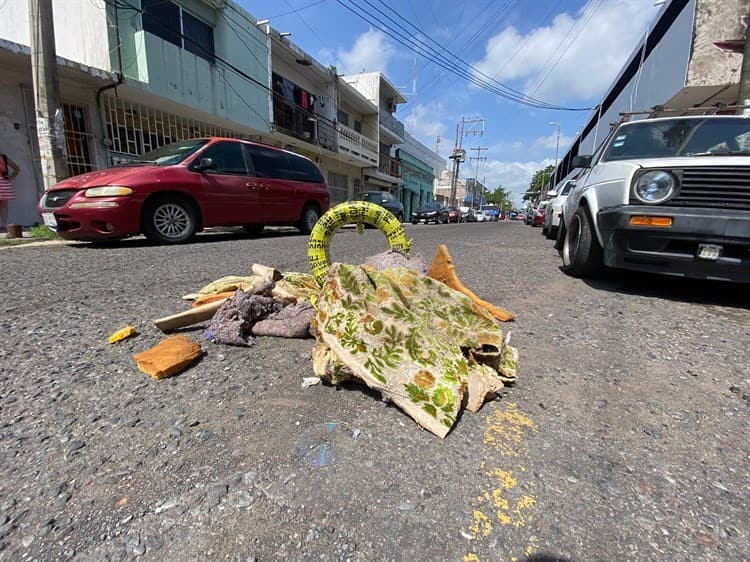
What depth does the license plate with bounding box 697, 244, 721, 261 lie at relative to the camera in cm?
276

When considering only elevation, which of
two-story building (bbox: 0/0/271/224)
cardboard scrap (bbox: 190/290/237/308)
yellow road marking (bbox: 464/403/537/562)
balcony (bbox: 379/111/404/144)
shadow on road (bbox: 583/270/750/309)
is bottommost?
yellow road marking (bbox: 464/403/537/562)

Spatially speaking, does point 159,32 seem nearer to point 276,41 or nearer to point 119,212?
point 276,41

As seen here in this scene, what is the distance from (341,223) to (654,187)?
8.44 ft

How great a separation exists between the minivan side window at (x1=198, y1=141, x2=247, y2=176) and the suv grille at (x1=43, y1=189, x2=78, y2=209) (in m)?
1.82

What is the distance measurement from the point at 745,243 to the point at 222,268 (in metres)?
4.50

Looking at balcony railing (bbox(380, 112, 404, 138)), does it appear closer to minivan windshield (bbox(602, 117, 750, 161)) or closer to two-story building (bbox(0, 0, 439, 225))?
two-story building (bbox(0, 0, 439, 225))

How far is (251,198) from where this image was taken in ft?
22.4

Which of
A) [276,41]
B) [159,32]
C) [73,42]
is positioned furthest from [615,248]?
[276,41]

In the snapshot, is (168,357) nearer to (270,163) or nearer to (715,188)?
(715,188)

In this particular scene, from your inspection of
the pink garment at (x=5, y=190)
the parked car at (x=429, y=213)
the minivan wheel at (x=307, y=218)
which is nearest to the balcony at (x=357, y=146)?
the parked car at (x=429, y=213)

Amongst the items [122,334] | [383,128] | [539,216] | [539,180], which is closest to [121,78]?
[122,334]

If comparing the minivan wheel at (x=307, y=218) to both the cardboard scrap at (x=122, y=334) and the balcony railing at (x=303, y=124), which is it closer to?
the cardboard scrap at (x=122, y=334)

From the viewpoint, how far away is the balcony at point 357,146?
810 inches

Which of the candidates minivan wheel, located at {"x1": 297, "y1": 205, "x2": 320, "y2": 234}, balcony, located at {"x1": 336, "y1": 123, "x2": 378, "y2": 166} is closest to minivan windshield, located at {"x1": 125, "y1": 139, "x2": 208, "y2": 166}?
minivan wheel, located at {"x1": 297, "y1": 205, "x2": 320, "y2": 234}
